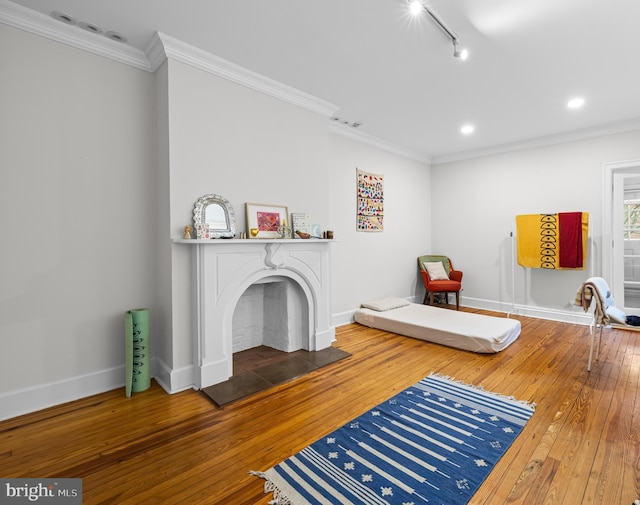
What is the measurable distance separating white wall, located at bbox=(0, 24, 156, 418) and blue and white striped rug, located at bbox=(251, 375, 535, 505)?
1.84 meters

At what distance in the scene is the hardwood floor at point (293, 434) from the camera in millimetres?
1577

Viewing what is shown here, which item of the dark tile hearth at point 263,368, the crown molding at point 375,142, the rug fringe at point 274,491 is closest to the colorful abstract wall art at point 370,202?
the crown molding at point 375,142

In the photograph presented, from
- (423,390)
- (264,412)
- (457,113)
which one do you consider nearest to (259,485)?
(264,412)

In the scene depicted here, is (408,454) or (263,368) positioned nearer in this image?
(408,454)

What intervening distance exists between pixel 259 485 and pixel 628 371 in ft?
11.0

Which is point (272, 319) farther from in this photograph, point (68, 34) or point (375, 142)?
point (375, 142)

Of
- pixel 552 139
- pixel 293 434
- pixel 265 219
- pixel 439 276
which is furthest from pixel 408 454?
pixel 552 139

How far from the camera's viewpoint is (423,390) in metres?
2.60

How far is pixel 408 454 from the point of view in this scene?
71.9 inches

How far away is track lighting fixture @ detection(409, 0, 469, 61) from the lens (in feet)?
6.92

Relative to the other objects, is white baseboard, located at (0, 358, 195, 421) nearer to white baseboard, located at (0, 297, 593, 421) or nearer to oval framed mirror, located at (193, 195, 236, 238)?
white baseboard, located at (0, 297, 593, 421)

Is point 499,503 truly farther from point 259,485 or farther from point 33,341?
point 33,341

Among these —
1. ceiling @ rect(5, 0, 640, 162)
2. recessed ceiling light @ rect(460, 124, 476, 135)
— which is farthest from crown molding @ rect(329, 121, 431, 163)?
recessed ceiling light @ rect(460, 124, 476, 135)

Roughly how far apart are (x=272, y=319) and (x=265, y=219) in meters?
1.17
